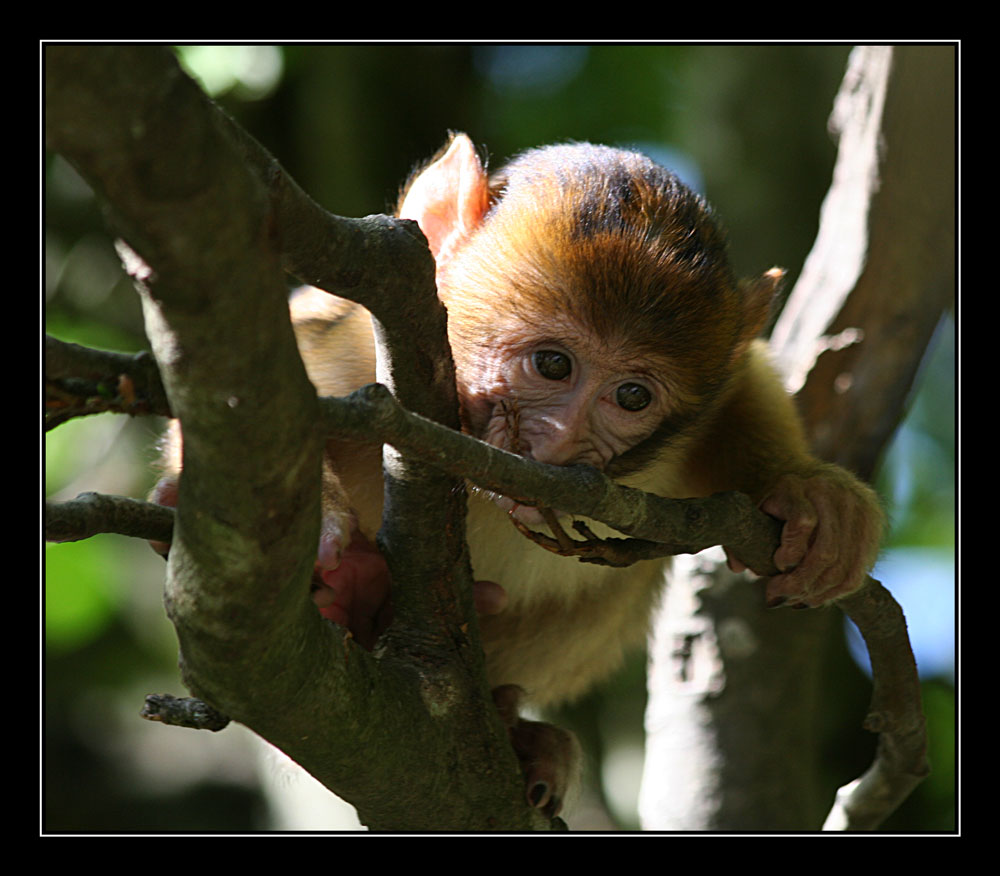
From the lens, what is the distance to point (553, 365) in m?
3.07

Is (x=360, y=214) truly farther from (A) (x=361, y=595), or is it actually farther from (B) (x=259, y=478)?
(B) (x=259, y=478)

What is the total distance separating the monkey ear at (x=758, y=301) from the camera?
11.7ft

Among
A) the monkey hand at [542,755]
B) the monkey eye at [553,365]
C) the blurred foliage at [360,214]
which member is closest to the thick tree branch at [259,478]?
the monkey hand at [542,755]

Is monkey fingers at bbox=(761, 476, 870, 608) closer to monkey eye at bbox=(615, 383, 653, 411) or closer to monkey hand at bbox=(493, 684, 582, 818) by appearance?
monkey eye at bbox=(615, 383, 653, 411)

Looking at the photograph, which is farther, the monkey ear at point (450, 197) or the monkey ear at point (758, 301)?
Answer: the monkey ear at point (758, 301)

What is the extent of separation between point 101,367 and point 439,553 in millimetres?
968

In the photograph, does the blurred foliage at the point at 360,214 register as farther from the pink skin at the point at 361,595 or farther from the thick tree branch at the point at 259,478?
the thick tree branch at the point at 259,478

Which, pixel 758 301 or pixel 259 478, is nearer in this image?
pixel 259 478

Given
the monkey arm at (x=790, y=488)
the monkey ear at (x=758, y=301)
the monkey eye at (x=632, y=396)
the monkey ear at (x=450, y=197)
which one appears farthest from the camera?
the monkey ear at (x=758, y=301)

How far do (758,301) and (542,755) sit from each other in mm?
1644

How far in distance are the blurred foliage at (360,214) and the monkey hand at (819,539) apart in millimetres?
2880

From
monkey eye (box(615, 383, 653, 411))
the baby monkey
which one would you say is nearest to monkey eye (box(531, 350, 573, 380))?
the baby monkey

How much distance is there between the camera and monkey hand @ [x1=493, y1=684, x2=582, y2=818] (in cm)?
322

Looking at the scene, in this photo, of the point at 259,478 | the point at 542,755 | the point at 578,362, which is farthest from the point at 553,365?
the point at 259,478
